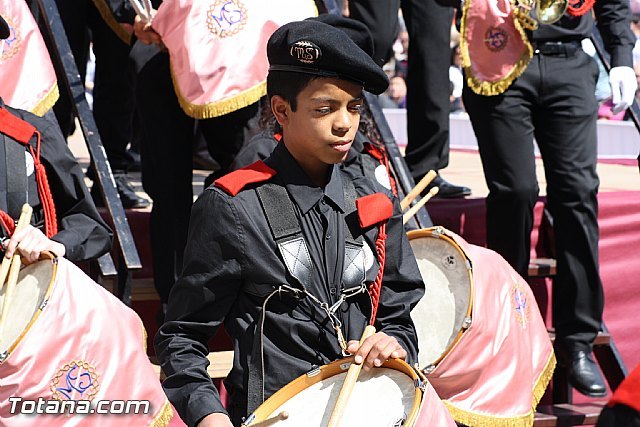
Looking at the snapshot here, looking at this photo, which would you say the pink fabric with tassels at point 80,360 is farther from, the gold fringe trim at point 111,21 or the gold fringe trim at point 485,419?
the gold fringe trim at point 111,21

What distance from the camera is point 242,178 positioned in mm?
2809

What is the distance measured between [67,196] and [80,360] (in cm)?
70

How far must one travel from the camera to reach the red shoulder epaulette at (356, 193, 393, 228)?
282 cm

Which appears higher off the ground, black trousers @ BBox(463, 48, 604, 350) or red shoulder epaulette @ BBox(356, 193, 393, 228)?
red shoulder epaulette @ BBox(356, 193, 393, 228)

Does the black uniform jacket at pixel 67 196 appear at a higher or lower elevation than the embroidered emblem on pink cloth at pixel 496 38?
higher

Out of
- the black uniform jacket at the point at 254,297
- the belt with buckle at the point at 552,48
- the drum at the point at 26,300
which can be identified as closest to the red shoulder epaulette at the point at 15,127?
the drum at the point at 26,300

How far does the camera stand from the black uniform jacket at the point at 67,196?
155 inches

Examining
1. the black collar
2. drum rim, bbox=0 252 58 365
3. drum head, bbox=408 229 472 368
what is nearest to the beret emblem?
the black collar

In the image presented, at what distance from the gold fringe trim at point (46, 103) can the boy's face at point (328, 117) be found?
213 cm

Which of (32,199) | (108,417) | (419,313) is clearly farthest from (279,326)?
(419,313)

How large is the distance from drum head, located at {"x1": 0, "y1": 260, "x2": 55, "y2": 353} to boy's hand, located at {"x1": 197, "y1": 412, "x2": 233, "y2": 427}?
3.03 ft

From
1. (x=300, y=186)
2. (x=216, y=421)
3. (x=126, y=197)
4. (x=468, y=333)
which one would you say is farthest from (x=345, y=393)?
(x=126, y=197)

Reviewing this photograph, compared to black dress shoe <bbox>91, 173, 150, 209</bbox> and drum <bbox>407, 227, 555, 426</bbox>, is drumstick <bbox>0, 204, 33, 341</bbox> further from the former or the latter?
black dress shoe <bbox>91, 173, 150, 209</bbox>

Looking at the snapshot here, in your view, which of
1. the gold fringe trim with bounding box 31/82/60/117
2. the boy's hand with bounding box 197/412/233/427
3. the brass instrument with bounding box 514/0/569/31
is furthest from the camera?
the brass instrument with bounding box 514/0/569/31
